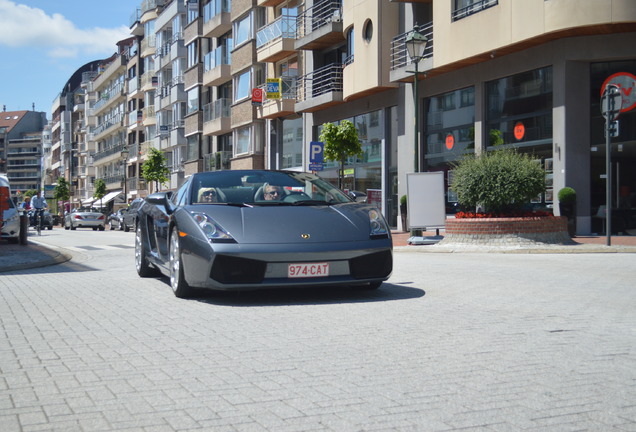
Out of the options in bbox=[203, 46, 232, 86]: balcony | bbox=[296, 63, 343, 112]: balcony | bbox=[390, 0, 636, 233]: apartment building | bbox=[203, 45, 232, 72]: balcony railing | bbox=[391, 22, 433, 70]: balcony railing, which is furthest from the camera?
bbox=[203, 45, 232, 72]: balcony railing

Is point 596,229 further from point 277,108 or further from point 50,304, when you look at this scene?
point 277,108

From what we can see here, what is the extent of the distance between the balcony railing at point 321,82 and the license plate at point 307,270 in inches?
1021

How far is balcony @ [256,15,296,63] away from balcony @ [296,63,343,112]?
1.89 metres

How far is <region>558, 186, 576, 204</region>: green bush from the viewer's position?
20.9 m

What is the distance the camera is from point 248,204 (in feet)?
26.5

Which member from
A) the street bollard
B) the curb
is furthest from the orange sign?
the curb

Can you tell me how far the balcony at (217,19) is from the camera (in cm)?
4688

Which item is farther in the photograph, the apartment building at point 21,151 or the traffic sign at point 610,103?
the apartment building at point 21,151

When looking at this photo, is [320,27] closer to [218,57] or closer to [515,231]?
[218,57]

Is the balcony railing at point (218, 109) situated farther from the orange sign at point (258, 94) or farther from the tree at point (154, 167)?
the tree at point (154, 167)

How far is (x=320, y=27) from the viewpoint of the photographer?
33.8 metres

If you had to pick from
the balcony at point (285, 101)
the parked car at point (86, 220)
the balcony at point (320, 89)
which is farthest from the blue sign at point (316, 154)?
the parked car at point (86, 220)

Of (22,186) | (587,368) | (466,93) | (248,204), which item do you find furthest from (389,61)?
(22,186)

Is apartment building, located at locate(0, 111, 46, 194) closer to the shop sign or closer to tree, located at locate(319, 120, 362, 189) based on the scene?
the shop sign
